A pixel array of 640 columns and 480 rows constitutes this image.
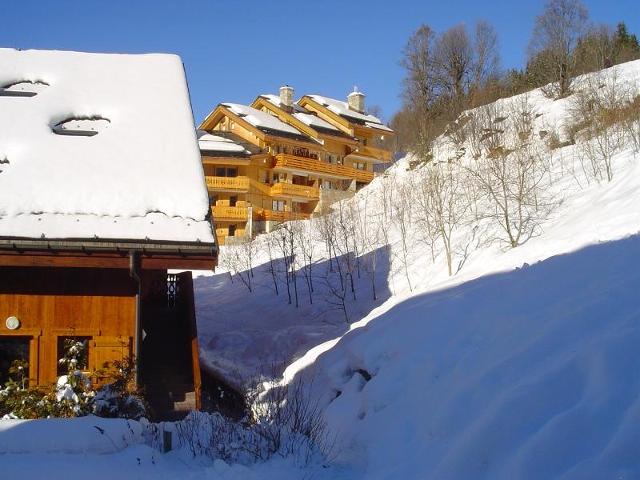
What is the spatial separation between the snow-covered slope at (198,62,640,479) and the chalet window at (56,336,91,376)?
334cm

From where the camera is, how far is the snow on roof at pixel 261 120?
142ft

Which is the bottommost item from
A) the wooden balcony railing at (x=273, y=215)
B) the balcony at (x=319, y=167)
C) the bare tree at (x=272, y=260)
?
the bare tree at (x=272, y=260)

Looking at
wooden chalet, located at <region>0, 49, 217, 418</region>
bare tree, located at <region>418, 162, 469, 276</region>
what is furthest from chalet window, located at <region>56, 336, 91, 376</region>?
bare tree, located at <region>418, 162, 469, 276</region>

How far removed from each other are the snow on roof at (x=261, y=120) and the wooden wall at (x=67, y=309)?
34.6 metres

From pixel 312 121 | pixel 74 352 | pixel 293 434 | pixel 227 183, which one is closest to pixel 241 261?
pixel 227 183

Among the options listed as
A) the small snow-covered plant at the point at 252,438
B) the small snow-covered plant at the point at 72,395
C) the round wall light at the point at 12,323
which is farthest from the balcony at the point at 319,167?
the small snow-covered plant at the point at 252,438

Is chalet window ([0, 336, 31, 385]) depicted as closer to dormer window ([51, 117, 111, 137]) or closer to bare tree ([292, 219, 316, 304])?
dormer window ([51, 117, 111, 137])

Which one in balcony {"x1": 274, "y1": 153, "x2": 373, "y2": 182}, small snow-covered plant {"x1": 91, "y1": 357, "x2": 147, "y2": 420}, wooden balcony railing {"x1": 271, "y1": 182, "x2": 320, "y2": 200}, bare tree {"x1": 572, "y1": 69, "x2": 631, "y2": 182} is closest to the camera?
small snow-covered plant {"x1": 91, "y1": 357, "x2": 147, "y2": 420}

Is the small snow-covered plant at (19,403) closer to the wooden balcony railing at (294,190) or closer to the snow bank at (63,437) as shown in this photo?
the snow bank at (63,437)

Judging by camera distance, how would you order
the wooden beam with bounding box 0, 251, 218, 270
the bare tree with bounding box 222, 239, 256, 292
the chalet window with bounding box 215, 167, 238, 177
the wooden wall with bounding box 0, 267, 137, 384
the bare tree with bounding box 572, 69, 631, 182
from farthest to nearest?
the chalet window with bounding box 215, 167, 238, 177, the bare tree with bounding box 222, 239, 256, 292, the bare tree with bounding box 572, 69, 631, 182, the wooden wall with bounding box 0, 267, 137, 384, the wooden beam with bounding box 0, 251, 218, 270

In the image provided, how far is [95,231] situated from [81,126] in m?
3.53

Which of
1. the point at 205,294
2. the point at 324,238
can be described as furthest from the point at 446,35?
the point at 205,294

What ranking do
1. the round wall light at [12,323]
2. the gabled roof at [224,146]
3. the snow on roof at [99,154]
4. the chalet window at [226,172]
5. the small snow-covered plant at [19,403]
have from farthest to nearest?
the chalet window at [226,172] → the gabled roof at [224,146] → the round wall light at [12,323] → the snow on roof at [99,154] → the small snow-covered plant at [19,403]

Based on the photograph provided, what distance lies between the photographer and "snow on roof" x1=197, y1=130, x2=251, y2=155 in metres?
39.7
